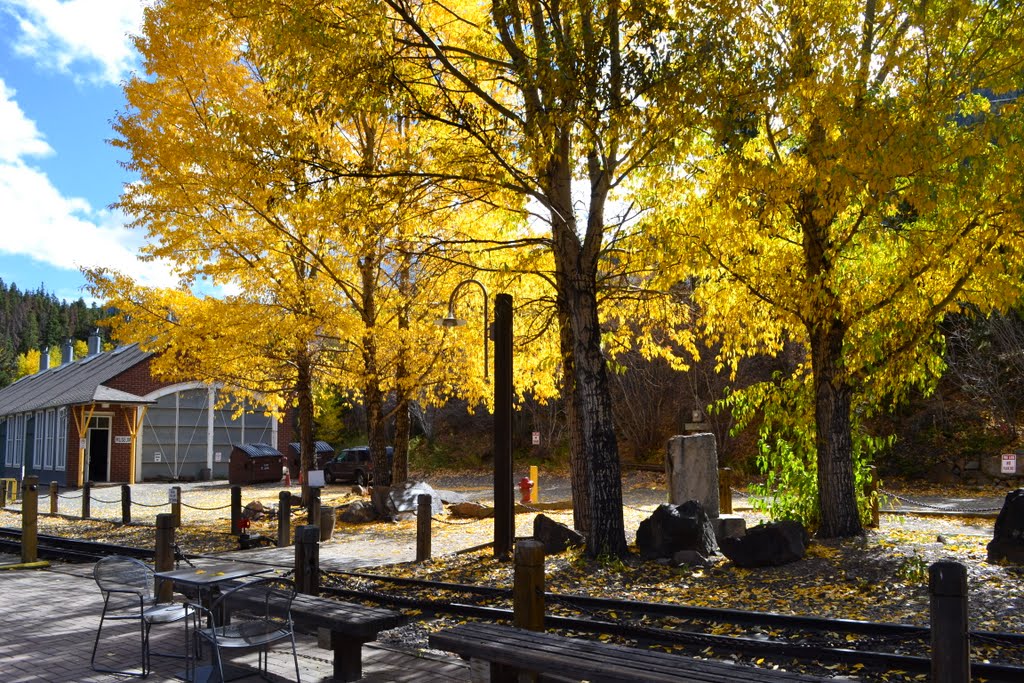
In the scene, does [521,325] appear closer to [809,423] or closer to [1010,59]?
[809,423]

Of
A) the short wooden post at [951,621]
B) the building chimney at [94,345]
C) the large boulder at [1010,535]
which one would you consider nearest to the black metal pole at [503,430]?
the large boulder at [1010,535]

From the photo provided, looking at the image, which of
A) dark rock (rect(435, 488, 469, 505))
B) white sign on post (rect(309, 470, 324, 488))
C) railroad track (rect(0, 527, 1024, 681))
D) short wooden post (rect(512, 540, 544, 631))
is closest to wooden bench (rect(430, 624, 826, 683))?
short wooden post (rect(512, 540, 544, 631))

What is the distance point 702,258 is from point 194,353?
10.8m

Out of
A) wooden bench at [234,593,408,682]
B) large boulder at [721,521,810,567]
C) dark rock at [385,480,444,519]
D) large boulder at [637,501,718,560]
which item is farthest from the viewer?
dark rock at [385,480,444,519]

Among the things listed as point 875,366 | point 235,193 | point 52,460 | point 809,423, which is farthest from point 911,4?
point 52,460

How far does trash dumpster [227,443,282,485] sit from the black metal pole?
22.8 meters

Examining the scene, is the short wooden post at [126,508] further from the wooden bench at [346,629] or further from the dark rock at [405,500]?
the wooden bench at [346,629]

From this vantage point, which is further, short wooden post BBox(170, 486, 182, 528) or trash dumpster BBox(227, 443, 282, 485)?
trash dumpster BBox(227, 443, 282, 485)

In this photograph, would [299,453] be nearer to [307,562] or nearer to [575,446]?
[575,446]

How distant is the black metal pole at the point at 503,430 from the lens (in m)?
12.2

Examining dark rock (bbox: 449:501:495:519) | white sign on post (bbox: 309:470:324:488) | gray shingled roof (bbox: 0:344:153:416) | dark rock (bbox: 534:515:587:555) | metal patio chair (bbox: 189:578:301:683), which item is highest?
gray shingled roof (bbox: 0:344:153:416)

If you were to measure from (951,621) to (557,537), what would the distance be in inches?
305

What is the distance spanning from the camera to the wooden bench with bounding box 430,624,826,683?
4.49m

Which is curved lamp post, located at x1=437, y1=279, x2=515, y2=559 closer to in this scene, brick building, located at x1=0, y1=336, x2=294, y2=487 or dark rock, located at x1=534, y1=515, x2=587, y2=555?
dark rock, located at x1=534, y1=515, x2=587, y2=555
